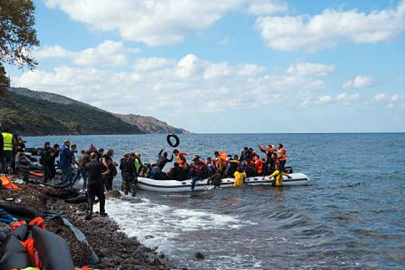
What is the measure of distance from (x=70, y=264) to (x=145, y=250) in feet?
14.4

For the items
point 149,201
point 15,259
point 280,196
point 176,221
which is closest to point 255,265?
point 176,221

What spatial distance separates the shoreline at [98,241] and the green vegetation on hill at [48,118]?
98.3 metres

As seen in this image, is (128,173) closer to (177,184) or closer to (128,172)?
(128,172)

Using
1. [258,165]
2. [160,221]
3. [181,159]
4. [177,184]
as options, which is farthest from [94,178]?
[258,165]

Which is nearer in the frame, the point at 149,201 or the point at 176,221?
the point at 176,221

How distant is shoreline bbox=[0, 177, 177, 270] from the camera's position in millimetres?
6652

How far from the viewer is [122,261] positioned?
7.56m

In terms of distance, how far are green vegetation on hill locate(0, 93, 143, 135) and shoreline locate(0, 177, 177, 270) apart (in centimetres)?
9828

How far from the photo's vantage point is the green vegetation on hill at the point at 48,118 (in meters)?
116

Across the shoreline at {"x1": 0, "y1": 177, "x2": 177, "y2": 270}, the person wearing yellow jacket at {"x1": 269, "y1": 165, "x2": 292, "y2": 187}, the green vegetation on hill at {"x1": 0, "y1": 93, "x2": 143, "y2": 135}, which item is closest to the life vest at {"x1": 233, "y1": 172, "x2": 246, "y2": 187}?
the person wearing yellow jacket at {"x1": 269, "y1": 165, "x2": 292, "y2": 187}

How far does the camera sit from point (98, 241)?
8695 mm

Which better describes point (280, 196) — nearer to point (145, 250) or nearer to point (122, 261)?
point (145, 250)

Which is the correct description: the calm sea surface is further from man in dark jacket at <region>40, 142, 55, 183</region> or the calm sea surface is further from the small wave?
man in dark jacket at <region>40, 142, 55, 183</region>

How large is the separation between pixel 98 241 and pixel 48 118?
476 ft
